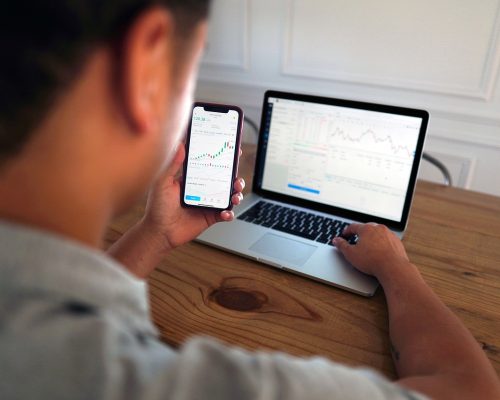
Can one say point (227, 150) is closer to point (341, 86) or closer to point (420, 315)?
point (420, 315)

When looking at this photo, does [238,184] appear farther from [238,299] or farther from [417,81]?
[417,81]

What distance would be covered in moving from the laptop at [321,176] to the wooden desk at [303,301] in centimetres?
7

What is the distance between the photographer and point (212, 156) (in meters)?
0.81

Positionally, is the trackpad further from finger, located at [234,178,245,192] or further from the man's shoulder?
the man's shoulder

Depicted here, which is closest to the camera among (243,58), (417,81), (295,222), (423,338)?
(423,338)

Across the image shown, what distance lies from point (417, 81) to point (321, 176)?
0.94 metres

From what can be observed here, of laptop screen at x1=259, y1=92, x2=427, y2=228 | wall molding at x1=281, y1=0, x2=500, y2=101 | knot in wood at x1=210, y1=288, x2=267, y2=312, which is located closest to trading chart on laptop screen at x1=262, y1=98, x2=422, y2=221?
laptop screen at x1=259, y1=92, x2=427, y2=228

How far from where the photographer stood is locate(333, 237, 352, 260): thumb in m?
0.76

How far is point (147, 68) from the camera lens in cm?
32

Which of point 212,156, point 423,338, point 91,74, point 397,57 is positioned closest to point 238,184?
point 212,156

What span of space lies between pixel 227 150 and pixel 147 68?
19.0 inches

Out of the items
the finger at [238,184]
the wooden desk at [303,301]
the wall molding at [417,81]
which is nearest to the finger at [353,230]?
the wooden desk at [303,301]

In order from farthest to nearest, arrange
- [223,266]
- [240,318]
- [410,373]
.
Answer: [223,266] → [240,318] → [410,373]

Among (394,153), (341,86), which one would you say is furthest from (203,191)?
(341,86)
